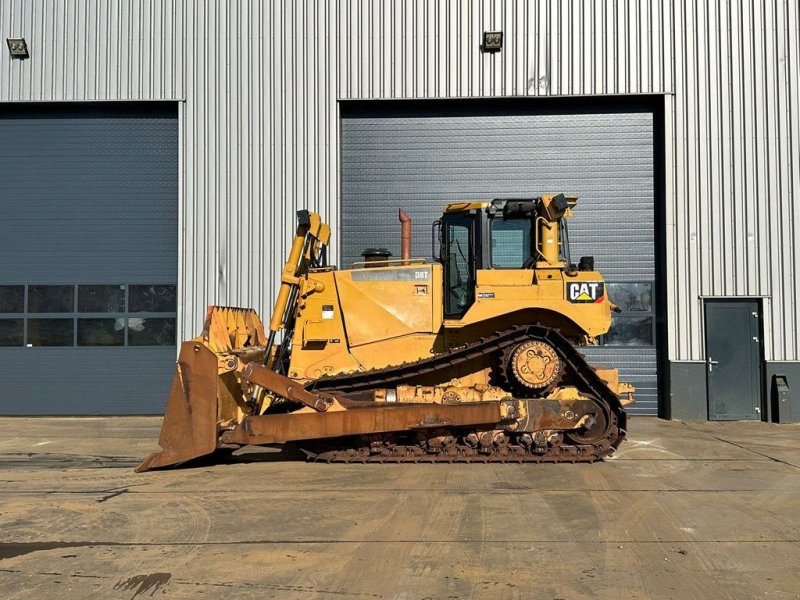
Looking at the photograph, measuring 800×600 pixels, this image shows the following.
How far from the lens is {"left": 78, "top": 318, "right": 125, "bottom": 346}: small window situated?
1346 centimetres

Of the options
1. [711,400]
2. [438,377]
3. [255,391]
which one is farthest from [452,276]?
[711,400]

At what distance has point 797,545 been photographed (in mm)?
5117

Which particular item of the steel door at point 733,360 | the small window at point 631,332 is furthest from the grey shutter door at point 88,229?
the steel door at point 733,360

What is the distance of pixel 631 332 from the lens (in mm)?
13172

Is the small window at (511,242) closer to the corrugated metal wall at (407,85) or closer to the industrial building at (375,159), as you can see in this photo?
the industrial building at (375,159)

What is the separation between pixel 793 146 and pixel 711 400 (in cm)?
525

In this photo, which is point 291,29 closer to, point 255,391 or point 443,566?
point 255,391

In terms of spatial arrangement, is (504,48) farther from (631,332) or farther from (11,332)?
(11,332)

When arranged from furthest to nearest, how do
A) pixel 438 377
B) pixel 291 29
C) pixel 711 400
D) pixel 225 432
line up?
pixel 291 29
pixel 711 400
pixel 438 377
pixel 225 432

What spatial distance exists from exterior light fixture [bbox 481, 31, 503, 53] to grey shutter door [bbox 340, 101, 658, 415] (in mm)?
1058

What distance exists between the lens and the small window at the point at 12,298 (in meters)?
13.7

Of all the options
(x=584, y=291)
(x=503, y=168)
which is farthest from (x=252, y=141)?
(x=584, y=291)

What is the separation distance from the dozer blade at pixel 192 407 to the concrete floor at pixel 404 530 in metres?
0.37

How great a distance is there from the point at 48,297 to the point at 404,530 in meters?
11.1
